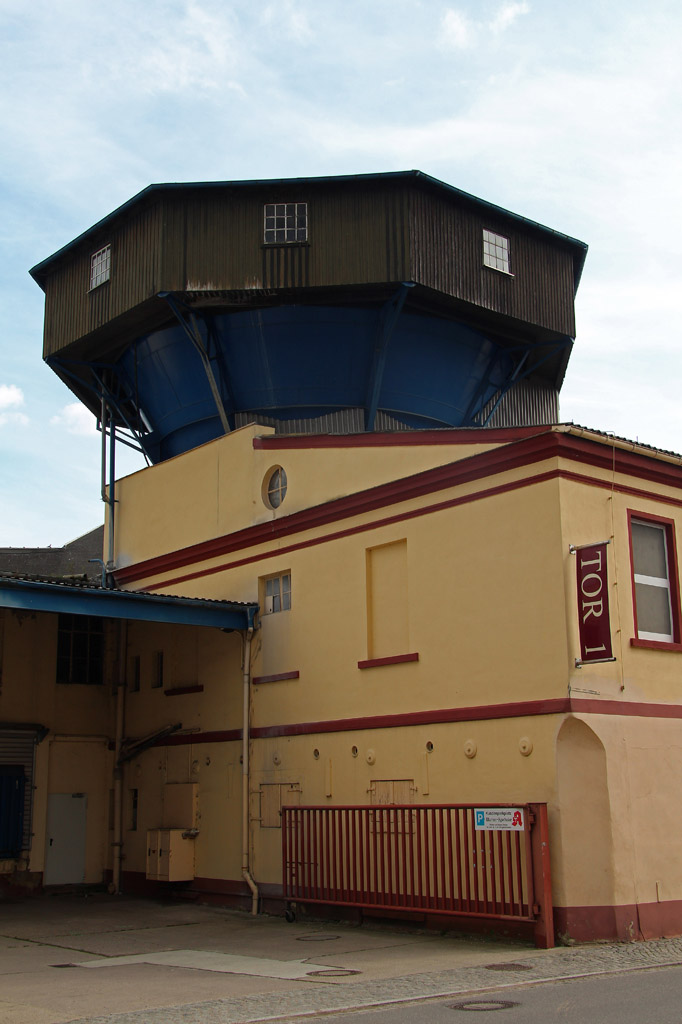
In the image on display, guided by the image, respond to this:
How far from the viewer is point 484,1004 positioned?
9812 mm

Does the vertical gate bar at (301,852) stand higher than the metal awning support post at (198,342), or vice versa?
the metal awning support post at (198,342)

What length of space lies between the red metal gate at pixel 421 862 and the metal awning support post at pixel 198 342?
8370 millimetres

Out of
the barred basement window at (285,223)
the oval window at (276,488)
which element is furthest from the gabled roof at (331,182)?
the oval window at (276,488)

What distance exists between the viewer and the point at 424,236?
21016 mm

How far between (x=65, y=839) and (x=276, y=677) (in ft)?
21.7

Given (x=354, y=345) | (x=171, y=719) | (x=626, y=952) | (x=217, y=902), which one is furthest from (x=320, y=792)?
(x=354, y=345)

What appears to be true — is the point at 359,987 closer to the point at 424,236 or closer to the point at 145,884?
the point at 145,884

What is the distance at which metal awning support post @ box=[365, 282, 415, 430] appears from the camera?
20.8m

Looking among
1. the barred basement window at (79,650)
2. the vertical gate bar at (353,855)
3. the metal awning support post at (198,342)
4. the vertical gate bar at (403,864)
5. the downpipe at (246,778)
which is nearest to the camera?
the vertical gate bar at (403,864)

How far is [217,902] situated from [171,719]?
150 inches

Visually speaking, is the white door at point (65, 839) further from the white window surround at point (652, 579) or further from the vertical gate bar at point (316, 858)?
the white window surround at point (652, 579)

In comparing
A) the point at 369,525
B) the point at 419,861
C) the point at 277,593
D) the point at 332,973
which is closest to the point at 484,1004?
the point at 332,973

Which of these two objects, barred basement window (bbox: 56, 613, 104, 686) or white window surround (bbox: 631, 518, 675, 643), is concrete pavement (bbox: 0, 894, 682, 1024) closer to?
white window surround (bbox: 631, 518, 675, 643)

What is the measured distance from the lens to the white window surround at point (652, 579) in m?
15.3
